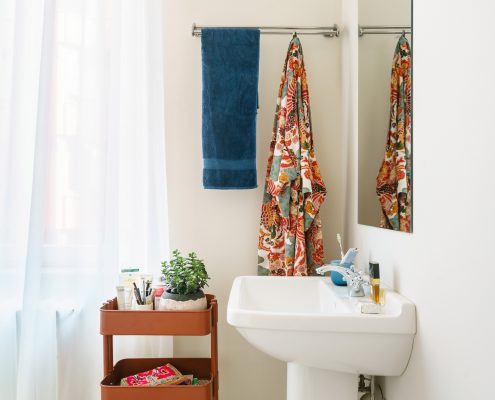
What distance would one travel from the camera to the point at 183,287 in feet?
5.41

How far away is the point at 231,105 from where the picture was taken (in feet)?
6.26

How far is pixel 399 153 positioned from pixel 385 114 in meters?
0.17

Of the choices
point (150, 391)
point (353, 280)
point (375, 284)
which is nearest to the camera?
point (375, 284)

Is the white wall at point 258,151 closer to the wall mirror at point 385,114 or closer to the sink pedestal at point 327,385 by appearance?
the wall mirror at point 385,114

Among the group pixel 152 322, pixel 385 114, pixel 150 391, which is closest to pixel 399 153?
pixel 385 114

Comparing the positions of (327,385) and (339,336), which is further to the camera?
(327,385)
